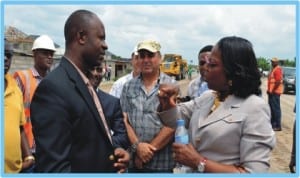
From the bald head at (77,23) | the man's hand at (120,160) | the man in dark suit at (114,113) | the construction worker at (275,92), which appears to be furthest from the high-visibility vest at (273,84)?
the bald head at (77,23)

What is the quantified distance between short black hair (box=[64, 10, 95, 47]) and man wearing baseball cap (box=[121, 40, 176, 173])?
1.44 metres

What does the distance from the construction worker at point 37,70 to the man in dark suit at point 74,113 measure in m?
1.73

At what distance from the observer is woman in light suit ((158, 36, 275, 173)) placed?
1.95m

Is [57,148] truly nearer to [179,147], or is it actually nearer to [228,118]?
[179,147]

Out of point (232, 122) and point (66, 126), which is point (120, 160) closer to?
point (66, 126)

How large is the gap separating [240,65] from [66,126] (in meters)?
0.91

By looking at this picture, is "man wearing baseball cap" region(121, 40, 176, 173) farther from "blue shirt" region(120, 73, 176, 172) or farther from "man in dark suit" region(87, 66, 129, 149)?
"man in dark suit" region(87, 66, 129, 149)

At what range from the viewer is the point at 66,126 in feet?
5.83

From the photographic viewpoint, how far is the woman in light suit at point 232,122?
195 centimetres

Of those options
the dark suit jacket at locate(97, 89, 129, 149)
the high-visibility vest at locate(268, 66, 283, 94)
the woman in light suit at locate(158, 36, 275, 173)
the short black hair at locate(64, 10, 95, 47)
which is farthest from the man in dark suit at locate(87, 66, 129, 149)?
the high-visibility vest at locate(268, 66, 283, 94)

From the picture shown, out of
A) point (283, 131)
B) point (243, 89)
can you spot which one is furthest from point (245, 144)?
point (283, 131)

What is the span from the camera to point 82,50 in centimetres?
199

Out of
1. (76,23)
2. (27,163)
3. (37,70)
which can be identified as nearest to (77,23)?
(76,23)

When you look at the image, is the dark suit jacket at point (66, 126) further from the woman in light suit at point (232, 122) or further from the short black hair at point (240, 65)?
the short black hair at point (240, 65)
